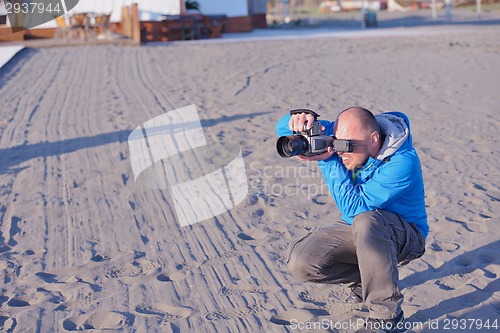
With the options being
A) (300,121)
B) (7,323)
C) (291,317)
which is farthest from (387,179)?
(7,323)

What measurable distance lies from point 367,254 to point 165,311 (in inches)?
49.4

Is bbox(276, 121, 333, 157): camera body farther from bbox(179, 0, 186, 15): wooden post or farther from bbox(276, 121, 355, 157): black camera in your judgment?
bbox(179, 0, 186, 15): wooden post

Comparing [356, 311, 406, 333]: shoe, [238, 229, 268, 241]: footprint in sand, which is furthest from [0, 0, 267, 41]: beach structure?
[356, 311, 406, 333]: shoe

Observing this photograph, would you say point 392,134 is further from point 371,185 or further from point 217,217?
point 217,217

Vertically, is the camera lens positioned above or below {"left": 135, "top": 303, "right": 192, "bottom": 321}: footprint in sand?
above

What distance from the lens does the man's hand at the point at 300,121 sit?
344 cm

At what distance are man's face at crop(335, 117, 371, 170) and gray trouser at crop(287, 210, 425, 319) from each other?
0.94 ft

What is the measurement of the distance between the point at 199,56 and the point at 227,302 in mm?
12884

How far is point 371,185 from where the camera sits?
333 cm

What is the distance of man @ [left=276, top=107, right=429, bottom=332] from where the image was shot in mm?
3168

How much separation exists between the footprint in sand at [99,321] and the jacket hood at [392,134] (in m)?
1.64

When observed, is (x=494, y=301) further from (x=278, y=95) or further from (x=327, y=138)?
(x=278, y=95)

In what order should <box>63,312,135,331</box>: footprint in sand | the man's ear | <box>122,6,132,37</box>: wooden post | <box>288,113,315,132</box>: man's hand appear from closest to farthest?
the man's ear
<box>288,113,315,132</box>: man's hand
<box>63,312,135,331</box>: footprint in sand
<box>122,6,132,37</box>: wooden post

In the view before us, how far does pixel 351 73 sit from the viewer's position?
12609 millimetres
